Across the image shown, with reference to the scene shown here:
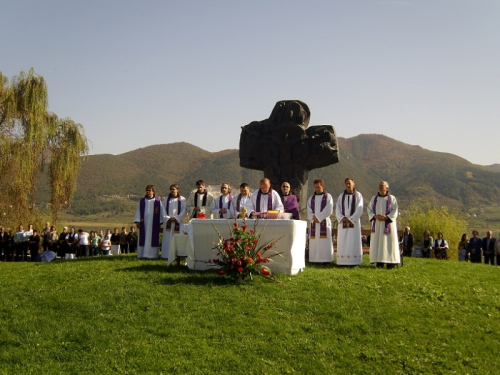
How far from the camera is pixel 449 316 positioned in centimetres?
856

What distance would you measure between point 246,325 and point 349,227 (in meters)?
5.78

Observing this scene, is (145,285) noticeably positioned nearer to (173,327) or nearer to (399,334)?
(173,327)

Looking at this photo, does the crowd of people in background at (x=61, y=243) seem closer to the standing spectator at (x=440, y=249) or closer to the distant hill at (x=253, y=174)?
the standing spectator at (x=440, y=249)

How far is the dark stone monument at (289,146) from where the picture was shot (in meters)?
15.9

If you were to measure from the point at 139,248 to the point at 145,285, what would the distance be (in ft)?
16.3

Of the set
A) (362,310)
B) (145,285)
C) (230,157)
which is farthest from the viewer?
(230,157)

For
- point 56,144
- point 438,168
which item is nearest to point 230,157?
point 438,168

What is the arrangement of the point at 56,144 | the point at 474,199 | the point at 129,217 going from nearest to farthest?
the point at 56,144 → the point at 129,217 → the point at 474,199

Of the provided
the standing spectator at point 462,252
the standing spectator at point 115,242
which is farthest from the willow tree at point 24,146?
the standing spectator at point 462,252

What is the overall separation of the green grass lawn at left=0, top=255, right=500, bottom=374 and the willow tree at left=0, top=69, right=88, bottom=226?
13884 millimetres

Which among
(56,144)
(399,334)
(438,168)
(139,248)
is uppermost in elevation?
(438,168)

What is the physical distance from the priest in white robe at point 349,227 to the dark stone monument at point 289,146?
9.37 feet

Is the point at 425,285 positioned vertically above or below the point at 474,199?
below

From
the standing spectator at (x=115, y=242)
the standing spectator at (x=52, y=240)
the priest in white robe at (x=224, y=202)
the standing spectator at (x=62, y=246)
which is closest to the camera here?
the priest in white robe at (x=224, y=202)
